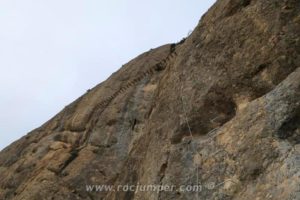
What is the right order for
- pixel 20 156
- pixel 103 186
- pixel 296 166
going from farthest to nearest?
pixel 20 156, pixel 103 186, pixel 296 166

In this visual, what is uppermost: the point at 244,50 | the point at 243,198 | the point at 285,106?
the point at 244,50

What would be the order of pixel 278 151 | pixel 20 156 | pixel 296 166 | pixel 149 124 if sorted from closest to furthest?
pixel 296 166 → pixel 278 151 → pixel 149 124 → pixel 20 156

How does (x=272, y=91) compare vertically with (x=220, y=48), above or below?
below

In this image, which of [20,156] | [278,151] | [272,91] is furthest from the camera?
[20,156]

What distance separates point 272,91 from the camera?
12875 mm

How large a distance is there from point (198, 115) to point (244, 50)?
250 centimetres

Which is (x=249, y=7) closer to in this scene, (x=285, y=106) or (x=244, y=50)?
(x=244, y=50)

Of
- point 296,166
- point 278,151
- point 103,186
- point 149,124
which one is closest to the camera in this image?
point 296,166

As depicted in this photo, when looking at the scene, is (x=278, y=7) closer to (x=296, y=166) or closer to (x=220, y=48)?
(x=220, y=48)

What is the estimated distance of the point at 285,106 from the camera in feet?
39.7

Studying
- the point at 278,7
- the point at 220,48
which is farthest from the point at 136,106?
the point at 278,7

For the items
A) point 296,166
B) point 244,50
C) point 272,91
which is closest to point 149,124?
point 244,50

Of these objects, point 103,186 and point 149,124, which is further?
→ point 103,186

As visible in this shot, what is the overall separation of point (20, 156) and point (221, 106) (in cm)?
2003
